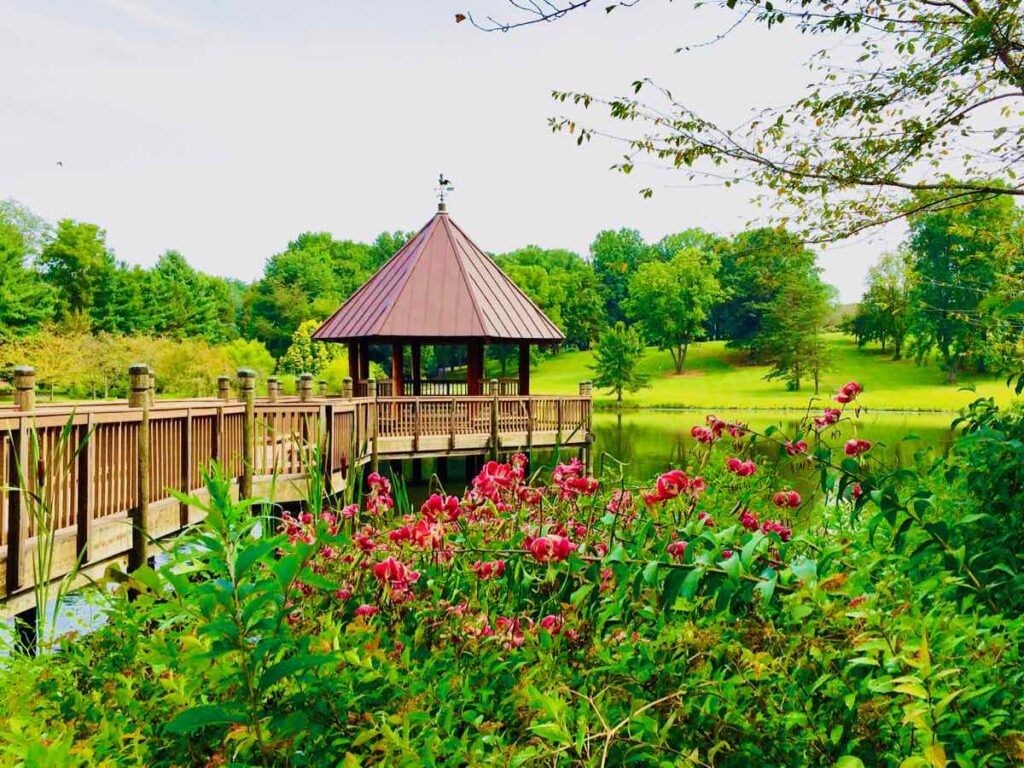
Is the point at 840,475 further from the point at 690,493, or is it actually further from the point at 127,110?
the point at 127,110

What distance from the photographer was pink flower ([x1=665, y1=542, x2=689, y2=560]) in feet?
7.11

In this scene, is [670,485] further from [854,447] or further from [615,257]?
[615,257]

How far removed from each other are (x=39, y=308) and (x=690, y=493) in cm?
5111

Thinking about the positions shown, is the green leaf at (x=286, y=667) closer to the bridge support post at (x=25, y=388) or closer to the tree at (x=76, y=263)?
the bridge support post at (x=25, y=388)

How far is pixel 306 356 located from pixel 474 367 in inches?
1250

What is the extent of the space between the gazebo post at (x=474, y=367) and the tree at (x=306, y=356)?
27445 millimetres

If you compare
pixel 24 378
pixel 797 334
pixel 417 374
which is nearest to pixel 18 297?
pixel 417 374

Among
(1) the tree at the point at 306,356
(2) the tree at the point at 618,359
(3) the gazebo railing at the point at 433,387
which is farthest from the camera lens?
(2) the tree at the point at 618,359

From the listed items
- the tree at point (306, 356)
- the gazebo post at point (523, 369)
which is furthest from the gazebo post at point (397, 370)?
the tree at point (306, 356)

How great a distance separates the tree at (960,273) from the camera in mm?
8779

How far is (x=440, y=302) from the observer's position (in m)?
20.8

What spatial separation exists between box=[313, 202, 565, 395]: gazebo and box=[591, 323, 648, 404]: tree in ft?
100

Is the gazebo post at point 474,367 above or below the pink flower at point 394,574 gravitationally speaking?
above

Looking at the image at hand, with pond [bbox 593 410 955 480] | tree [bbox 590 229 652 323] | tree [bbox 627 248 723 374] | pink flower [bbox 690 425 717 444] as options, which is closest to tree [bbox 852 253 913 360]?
tree [bbox 627 248 723 374]
